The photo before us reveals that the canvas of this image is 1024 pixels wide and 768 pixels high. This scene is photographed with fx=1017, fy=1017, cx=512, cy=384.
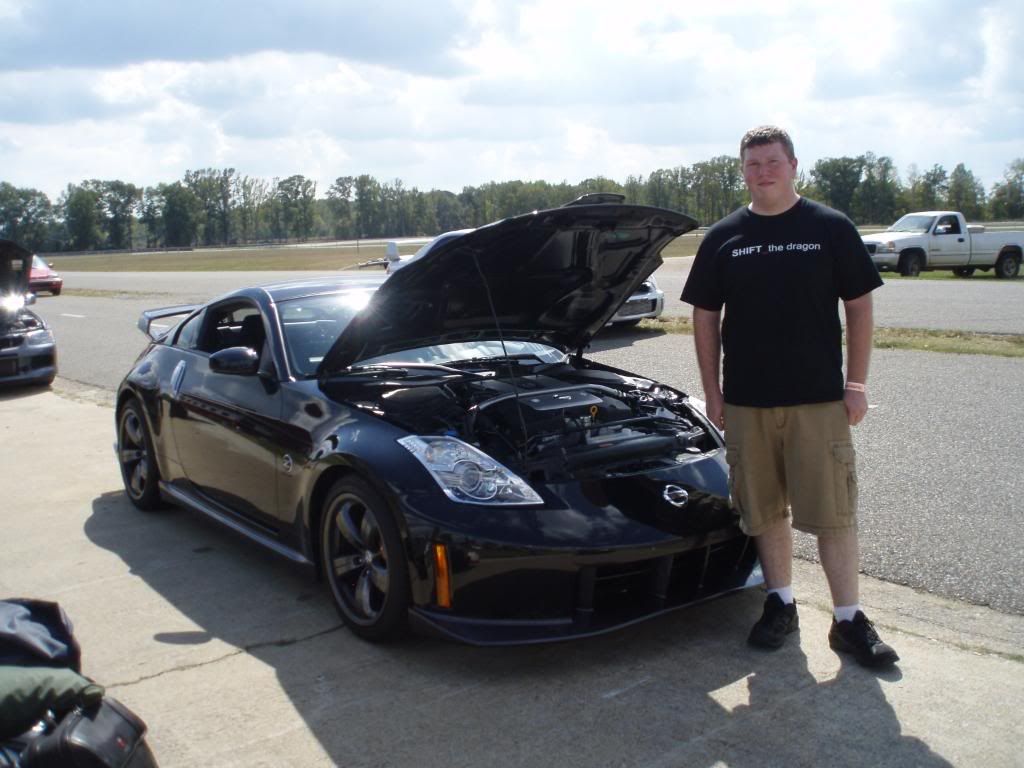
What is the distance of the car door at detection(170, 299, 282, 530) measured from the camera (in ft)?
15.4

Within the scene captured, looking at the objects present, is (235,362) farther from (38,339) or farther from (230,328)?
(38,339)

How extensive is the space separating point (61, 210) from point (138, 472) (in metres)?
143

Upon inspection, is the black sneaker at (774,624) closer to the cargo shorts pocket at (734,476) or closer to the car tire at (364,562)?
the cargo shorts pocket at (734,476)

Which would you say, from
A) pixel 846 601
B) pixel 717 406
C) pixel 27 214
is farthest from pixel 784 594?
pixel 27 214

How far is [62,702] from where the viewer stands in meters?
2.68

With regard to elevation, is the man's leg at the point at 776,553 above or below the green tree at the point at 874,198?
Answer: below

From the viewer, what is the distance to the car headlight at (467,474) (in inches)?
147

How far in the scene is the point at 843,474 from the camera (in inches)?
146

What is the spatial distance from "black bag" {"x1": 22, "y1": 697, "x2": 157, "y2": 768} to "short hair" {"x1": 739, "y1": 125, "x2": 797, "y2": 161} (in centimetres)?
277

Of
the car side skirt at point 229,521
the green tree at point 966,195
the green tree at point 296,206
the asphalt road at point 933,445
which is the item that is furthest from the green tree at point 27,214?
the car side skirt at point 229,521

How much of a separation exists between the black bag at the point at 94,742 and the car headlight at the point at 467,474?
1.36 metres

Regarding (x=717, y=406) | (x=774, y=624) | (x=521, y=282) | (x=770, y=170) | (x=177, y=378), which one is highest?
(x=770, y=170)

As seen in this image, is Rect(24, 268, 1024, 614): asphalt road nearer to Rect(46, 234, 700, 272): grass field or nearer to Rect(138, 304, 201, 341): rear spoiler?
Rect(138, 304, 201, 341): rear spoiler

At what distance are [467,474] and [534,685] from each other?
0.80 meters
